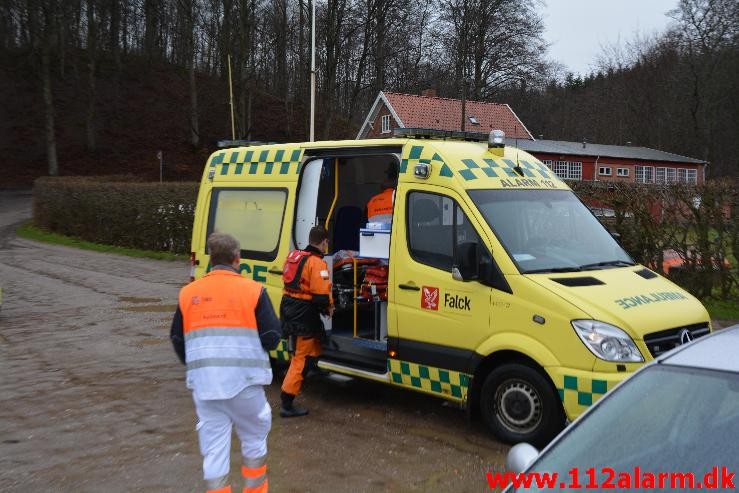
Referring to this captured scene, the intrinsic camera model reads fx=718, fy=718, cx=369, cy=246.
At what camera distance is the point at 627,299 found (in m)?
5.49

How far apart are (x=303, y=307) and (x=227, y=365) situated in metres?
2.42

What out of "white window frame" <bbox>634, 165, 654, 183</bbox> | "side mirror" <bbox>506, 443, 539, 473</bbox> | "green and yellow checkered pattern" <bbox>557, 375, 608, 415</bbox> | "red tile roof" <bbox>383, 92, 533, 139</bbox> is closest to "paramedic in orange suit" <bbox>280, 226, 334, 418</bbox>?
"green and yellow checkered pattern" <bbox>557, 375, 608, 415</bbox>

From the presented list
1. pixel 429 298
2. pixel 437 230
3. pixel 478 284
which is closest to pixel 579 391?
pixel 478 284

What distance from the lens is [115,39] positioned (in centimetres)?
5319

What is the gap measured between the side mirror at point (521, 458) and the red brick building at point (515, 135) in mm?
39412

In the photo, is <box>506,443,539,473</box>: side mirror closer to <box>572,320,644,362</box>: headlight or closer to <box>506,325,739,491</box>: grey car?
<box>506,325,739,491</box>: grey car

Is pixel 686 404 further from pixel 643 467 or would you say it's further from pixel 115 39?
pixel 115 39

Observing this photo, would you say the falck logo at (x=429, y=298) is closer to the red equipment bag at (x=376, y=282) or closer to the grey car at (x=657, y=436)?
the red equipment bag at (x=376, y=282)

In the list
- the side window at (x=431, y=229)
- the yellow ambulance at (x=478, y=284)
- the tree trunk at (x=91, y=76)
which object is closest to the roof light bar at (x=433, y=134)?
the yellow ambulance at (x=478, y=284)

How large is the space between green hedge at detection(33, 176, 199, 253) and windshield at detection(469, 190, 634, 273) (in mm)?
15809

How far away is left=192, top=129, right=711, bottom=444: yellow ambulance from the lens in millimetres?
5348

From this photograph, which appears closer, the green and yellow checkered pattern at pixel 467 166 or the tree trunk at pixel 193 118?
the green and yellow checkered pattern at pixel 467 166

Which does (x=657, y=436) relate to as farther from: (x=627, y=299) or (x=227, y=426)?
(x=627, y=299)

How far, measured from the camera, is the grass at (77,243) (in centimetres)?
2128
